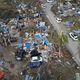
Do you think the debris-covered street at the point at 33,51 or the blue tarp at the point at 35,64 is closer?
the debris-covered street at the point at 33,51

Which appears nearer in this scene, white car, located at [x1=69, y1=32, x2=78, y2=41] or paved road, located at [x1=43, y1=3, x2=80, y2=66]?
paved road, located at [x1=43, y1=3, x2=80, y2=66]

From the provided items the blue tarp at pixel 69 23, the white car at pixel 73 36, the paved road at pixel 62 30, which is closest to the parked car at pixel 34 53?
the paved road at pixel 62 30

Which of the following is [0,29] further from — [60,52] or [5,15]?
[60,52]

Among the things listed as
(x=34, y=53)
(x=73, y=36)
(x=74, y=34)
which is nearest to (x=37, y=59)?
(x=34, y=53)

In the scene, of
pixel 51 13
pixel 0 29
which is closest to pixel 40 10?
pixel 51 13

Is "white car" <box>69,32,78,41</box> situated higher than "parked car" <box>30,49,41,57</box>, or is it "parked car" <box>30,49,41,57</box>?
"parked car" <box>30,49,41,57</box>

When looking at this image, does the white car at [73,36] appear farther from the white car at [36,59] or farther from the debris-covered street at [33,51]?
the white car at [36,59]

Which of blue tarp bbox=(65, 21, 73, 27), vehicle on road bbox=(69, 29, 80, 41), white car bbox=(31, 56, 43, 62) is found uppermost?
white car bbox=(31, 56, 43, 62)

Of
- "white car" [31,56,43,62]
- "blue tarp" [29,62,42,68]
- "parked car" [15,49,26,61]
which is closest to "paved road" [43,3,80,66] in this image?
"white car" [31,56,43,62]

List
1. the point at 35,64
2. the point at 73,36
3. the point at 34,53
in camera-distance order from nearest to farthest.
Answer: the point at 35,64 < the point at 34,53 < the point at 73,36

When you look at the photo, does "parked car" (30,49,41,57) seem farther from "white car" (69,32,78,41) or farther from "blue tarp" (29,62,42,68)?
"white car" (69,32,78,41)

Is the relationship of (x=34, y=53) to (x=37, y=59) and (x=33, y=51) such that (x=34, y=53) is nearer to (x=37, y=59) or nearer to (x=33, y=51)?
(x=33, y=51)

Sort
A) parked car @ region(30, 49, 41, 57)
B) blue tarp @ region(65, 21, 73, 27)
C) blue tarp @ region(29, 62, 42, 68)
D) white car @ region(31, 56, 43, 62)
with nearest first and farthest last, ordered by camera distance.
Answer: blue tarp @ region(29, 62, 42, 68), white car @ region(31, 56, 43, 62), parked car @ region(30, 49, 41, 57), blue tarp @ region(65, 21, 73, 27)
